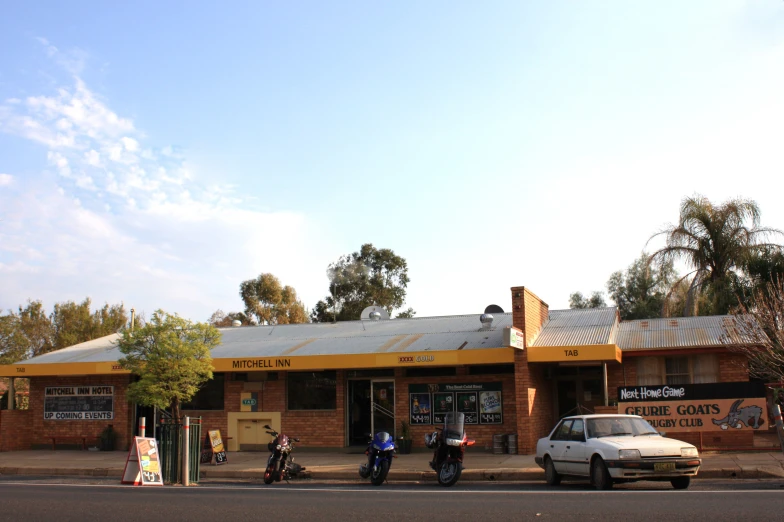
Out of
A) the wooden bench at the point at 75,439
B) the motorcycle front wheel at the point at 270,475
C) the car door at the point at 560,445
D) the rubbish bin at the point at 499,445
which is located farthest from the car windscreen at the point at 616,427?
the wooden bench at the point at 75,439

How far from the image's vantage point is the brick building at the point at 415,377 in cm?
1991

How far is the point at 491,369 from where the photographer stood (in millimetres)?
21047

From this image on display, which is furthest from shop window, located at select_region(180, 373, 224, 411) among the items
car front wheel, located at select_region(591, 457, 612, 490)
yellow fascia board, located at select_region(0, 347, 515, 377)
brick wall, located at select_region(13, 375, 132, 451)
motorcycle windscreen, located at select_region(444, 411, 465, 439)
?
car front wheel, located at select_region(591, 457, 612, 490)

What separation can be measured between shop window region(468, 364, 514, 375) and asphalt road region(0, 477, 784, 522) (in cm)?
650

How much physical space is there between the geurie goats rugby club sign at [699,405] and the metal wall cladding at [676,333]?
196 cm

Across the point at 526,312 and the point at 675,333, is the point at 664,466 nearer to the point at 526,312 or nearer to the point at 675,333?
the point at 526,312

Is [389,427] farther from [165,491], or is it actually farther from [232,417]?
[165,491]

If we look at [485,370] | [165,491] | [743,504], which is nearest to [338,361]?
[485,370]

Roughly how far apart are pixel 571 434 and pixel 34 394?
737 inches

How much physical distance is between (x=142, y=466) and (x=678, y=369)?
13.8m

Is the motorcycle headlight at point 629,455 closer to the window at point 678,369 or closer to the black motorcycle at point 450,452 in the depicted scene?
the black motorcycle at point 450,452

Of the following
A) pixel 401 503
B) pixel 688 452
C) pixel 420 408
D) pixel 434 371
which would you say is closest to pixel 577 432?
pixel 688 452

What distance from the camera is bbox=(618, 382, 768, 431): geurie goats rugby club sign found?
1758cm

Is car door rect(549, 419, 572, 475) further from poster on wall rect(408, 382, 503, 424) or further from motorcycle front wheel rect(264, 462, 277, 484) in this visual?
poster on wall rect(408, 382, 503, 424)
